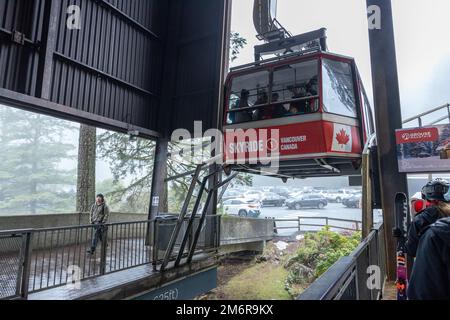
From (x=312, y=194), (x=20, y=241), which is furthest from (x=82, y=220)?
(x=312, y=194)

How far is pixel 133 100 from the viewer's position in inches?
384

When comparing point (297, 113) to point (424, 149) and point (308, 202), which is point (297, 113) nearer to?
point (424, 149)

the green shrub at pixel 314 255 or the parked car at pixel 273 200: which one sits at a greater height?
the parked car at pixel 273 200

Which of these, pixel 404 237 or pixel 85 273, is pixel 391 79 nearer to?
pixel 404 237

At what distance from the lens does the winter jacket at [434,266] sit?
1.73 meters

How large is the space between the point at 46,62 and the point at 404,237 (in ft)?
25.4

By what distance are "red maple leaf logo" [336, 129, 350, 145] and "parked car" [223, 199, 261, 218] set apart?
1426cm

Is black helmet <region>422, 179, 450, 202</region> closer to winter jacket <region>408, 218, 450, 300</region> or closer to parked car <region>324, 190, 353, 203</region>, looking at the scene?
winter jacket <region>408, 218, 450, 300</region>

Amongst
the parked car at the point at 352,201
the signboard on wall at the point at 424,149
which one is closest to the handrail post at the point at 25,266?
the signboard on wall at the point at 424,149

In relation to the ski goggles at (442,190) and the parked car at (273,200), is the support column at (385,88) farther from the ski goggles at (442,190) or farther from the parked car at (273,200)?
the parked car at (273,200)

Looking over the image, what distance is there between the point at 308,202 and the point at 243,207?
579 centimetres

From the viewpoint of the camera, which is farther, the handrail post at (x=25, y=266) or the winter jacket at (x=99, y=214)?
the winter jacket at (x=99, y=214)

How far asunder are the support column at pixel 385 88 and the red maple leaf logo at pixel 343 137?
631mm

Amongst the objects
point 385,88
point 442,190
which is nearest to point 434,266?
point 442,190
